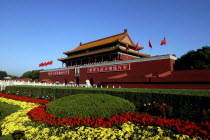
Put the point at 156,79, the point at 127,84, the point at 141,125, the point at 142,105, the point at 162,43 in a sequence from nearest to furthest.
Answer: the point at 141,125, the point at 142,105, the point at 156,79, the point at 127,84, the point at 162,43

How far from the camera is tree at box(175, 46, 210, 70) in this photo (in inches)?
721

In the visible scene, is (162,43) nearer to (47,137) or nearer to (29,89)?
(29,89)

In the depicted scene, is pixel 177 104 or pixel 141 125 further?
pixel 177 104

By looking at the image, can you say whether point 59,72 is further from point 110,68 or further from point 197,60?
point 197,60

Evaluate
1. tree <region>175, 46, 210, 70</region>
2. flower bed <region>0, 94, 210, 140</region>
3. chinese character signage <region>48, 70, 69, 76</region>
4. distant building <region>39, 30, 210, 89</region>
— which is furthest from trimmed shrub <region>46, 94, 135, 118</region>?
chinese character signage <region>48, 70, 69, 76</region>

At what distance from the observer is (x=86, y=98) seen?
5.98 metres

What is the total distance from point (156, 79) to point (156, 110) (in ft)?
28.8

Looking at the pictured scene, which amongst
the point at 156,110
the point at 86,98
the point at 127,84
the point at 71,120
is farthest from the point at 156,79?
the point at 71,120

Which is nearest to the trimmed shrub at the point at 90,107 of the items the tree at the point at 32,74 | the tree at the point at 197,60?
the tree at the point at 197,60

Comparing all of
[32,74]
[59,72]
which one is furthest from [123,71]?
[32,74]

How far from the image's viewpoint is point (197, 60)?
1920cm

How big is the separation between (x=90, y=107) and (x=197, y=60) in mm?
18136

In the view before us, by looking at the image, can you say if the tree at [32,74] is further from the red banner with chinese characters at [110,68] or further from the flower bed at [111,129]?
the flower bed at [111,129]

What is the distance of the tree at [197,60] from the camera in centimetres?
1831
